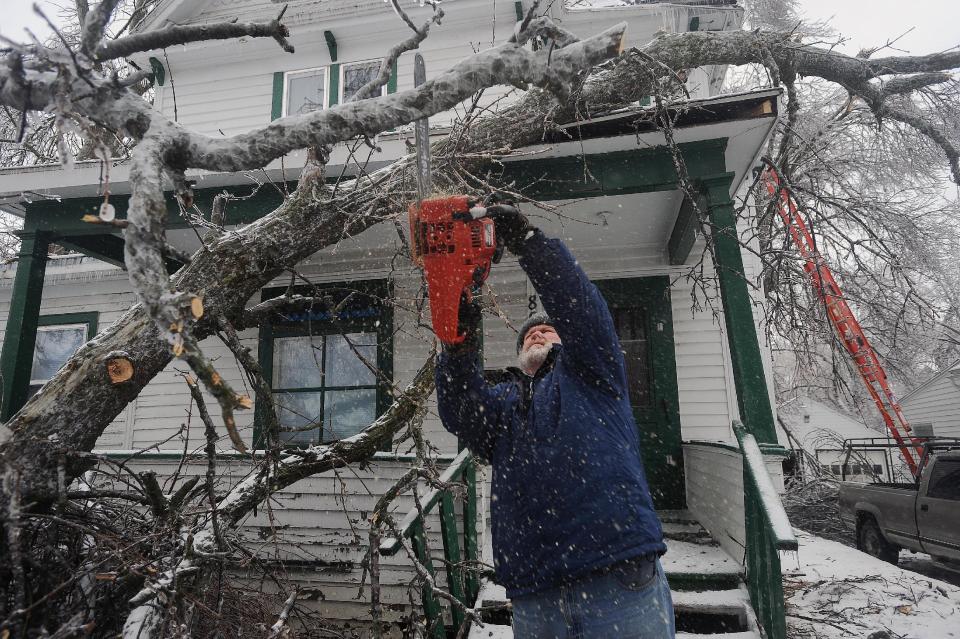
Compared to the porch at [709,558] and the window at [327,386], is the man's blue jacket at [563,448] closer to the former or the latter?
the porch at [709,558]

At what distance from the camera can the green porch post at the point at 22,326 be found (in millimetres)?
5426

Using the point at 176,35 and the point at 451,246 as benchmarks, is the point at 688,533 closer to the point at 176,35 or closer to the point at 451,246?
the point at 451,246

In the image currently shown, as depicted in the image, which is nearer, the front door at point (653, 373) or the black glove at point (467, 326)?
the black glove at point (467, 326)

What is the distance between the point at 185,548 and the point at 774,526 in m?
2.84

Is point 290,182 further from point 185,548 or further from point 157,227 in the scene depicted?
point 157,227

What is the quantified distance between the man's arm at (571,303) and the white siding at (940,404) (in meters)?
21.3

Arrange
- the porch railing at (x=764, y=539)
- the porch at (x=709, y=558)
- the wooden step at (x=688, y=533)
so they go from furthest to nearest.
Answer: the wooden step at (x=688, y=533), the porch at (x=709, y=558), the porch railing at (x=764, y=539)

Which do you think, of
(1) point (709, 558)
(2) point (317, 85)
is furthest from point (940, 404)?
(2) point (317, 85)

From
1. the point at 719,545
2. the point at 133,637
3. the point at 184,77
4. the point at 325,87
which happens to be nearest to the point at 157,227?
the point at 133,637

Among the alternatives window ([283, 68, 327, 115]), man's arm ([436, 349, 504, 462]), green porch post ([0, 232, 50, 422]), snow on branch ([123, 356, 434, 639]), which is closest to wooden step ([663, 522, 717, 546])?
snow on branch ([123, 356, 434, 639])

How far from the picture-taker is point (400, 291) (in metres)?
6.94

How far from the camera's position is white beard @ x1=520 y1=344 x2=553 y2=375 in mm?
2375

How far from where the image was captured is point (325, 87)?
8156 mm

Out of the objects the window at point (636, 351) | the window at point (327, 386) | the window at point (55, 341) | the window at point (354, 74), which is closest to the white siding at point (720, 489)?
the window at point (636, 351)
